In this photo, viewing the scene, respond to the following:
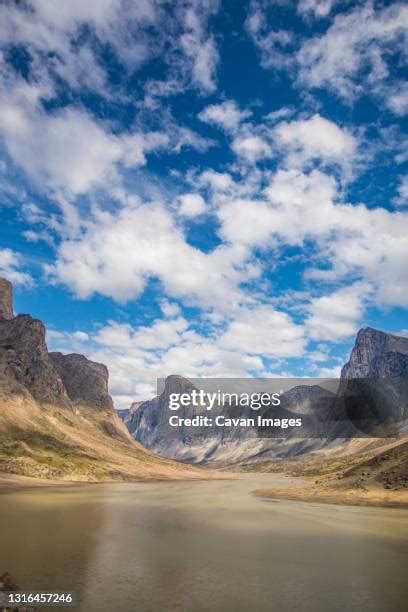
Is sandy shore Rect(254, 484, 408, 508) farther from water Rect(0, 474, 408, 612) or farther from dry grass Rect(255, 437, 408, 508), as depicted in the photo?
water Rect(0, 474, 408, 612)

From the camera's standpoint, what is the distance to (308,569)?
2448cm

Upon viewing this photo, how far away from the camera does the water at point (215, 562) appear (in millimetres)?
19141

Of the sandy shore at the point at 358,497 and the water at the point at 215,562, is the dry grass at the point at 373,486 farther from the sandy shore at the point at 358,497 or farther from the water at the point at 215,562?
the water at the point at 215,562

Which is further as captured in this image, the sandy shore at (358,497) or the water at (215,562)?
the sandy shore at (358,497)

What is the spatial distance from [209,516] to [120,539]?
62.9 feet

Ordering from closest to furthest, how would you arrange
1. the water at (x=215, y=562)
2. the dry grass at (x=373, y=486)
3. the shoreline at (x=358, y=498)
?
the water at (x=215, y=562) → the shoreline at (x=358, y=498) → the dry grass at (x=373, y=486)

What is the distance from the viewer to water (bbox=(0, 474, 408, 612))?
19141mm

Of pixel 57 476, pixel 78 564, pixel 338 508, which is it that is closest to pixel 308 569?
pixel 78 564

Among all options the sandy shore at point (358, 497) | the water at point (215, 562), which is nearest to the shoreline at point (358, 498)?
the sandy shore at point (358, 497)

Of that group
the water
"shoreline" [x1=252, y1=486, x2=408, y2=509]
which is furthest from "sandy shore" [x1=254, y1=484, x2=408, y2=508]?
the water

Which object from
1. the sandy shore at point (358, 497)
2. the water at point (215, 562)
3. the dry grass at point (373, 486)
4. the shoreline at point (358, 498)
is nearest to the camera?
the water at point (215, 562)

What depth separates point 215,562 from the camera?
26.1 meters

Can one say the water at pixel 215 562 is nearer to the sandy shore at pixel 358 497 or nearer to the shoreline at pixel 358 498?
the shoreline at pixel 358 498

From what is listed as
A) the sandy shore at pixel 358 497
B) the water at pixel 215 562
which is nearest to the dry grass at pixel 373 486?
the sandy shore at pixel 358 497
